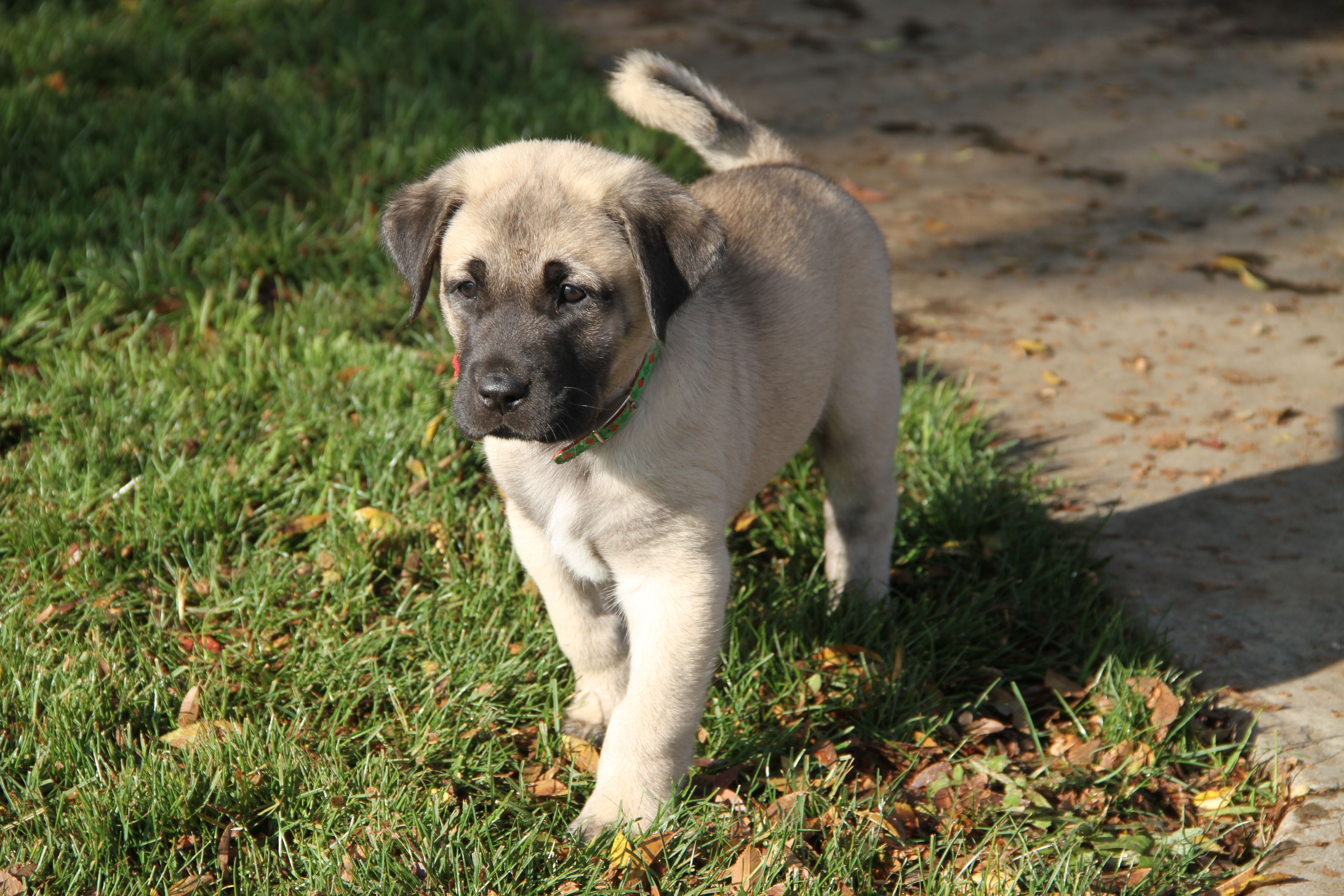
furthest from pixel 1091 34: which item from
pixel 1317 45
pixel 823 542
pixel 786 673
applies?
pixel 786 673

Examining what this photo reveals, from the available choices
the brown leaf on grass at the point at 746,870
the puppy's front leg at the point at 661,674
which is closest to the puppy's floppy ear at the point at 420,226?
the puppy's front leg at the point at 661,674

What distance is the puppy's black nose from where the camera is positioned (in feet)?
8.32

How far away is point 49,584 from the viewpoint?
348 cm

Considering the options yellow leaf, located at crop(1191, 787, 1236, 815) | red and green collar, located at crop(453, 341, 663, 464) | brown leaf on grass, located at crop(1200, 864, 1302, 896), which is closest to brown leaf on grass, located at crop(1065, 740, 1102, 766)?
yellow leaf, located at crop(1191, 787, 1236, 815)

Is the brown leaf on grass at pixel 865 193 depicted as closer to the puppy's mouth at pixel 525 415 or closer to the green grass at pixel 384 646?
the green grass at pixel 384 646

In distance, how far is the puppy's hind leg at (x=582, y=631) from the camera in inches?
122

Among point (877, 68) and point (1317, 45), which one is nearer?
point (877, 68)

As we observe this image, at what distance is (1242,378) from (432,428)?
376 cm

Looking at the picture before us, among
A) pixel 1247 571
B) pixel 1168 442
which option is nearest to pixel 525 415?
pixel 1247 571

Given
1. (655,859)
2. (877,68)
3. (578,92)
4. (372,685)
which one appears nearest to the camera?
(655,859)

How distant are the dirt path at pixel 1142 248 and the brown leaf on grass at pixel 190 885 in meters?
2.61

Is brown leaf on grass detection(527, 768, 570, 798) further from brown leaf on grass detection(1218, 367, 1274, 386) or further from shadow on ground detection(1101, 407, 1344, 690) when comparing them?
brown leaf on grass detection(1218, 367, 1274, 386)

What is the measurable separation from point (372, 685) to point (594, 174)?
1.60 m

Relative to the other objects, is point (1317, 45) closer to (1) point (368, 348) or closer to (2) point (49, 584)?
(1) point (368, 348)
